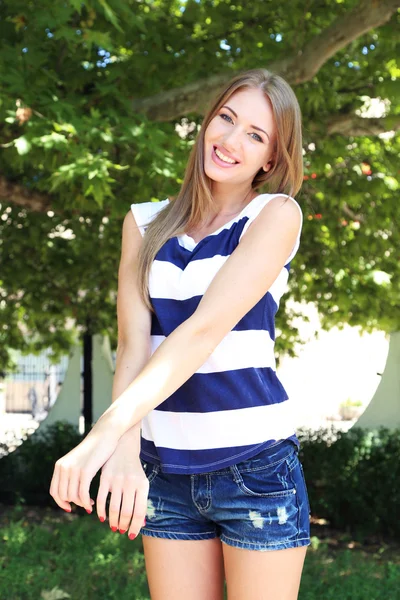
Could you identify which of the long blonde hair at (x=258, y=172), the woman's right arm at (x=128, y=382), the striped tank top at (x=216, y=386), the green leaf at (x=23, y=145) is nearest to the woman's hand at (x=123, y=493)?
the woman's right arm at (x=128, y=382)

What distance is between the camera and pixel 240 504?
1600 millimetres

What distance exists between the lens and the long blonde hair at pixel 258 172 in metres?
1.79

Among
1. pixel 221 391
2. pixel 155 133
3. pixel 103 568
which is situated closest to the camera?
pixel 221 391

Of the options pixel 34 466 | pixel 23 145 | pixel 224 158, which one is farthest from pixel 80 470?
pixel 34 466

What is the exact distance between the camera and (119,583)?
15.3 feet

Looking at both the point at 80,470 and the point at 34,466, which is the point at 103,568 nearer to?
the point at 34,466

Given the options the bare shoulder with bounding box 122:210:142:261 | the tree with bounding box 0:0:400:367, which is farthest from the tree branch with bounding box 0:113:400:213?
the bare shoulder with bounding box 122:210:142:261

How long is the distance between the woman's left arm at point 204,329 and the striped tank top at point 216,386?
6 cm

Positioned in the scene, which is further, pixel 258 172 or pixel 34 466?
pixel 34 466

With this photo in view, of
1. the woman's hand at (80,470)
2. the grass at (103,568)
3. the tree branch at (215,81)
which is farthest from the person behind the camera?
the tree branch at (215,81)

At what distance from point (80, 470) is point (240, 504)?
401mm

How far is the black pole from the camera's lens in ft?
27.3

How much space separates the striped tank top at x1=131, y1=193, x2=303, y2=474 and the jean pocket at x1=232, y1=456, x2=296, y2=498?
0.03 metres

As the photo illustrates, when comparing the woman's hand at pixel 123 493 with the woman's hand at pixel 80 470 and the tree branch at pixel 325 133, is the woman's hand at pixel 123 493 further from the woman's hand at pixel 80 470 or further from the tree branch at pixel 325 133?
the tree branch at pixel 325 133
